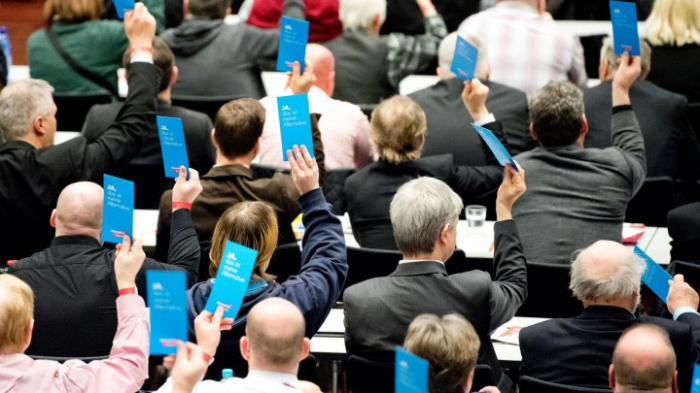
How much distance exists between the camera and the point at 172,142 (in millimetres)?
4328

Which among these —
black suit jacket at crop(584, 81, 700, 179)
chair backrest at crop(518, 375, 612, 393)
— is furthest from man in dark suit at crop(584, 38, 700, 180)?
chair backrest at crop(518, 375, 612, 393)

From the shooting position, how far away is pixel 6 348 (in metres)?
3.39

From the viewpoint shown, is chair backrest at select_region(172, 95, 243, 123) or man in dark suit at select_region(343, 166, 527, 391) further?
chair backrest at select_region(172, 95, 243, 123)

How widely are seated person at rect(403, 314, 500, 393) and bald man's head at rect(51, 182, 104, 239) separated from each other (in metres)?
1.58

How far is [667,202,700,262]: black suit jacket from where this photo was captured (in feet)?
16.4

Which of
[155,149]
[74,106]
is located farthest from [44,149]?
[74,106]

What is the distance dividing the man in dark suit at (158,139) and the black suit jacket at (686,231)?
2.47 metres

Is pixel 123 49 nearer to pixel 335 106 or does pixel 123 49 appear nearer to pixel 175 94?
pixel 175 94

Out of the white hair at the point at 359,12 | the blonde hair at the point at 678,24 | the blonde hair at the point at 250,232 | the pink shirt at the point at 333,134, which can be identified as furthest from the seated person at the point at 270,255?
the blonde hair at the point at 678,24

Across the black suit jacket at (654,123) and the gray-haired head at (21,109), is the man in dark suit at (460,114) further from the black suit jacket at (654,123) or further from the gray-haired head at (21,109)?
the gray-haired head at (21,109)

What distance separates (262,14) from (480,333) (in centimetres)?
449

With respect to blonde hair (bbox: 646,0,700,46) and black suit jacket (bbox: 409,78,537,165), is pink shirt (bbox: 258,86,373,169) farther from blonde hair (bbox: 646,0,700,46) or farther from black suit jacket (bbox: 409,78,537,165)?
blonde hair (bbox: 646,0,700,46)

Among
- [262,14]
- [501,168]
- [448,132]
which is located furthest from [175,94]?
[501,168]

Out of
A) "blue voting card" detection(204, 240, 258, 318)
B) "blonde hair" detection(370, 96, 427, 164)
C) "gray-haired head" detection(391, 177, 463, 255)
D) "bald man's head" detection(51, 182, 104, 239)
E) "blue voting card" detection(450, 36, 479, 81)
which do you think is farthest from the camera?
"blonde hair" detection(370, 96, 427, 164)
